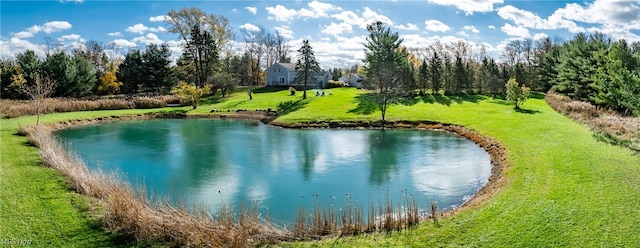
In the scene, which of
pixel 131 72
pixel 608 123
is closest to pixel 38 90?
pixel 131 72

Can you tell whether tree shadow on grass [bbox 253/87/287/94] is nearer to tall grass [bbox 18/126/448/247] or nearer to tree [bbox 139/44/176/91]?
tree [bbox 139/44/176/91]

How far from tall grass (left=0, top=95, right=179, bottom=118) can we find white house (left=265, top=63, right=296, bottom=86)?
74.4 ft

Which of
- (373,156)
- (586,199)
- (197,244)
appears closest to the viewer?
(197,244)

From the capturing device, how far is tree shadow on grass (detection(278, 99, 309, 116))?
125 ft

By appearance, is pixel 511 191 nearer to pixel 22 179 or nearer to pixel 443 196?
pixel 443 196

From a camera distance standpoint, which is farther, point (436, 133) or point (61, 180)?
point (436, 133)

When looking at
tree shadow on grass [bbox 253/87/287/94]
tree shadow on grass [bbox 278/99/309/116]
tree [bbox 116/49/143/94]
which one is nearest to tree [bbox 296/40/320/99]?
tree shadow on grass [bbox 278/99/309/116]

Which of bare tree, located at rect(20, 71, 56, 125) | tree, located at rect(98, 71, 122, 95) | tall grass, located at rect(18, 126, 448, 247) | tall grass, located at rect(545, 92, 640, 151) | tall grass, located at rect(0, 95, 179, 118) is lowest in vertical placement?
tall grass, located at rect(18, 126, 448, 247)

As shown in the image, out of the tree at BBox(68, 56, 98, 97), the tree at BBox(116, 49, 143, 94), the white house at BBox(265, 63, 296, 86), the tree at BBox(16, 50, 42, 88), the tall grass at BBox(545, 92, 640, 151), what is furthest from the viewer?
the white house at BBox(265, 63, 296, 86)

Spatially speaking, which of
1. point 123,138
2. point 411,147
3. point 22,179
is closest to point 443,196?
point 411,147

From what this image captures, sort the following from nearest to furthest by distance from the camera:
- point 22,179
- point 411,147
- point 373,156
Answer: point 22,179 → point 373,156 → point 411,147

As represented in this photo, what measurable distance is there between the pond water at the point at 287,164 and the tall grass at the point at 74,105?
6.59 metres

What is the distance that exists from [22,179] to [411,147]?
57.1 ft

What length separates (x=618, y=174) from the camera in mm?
12086
